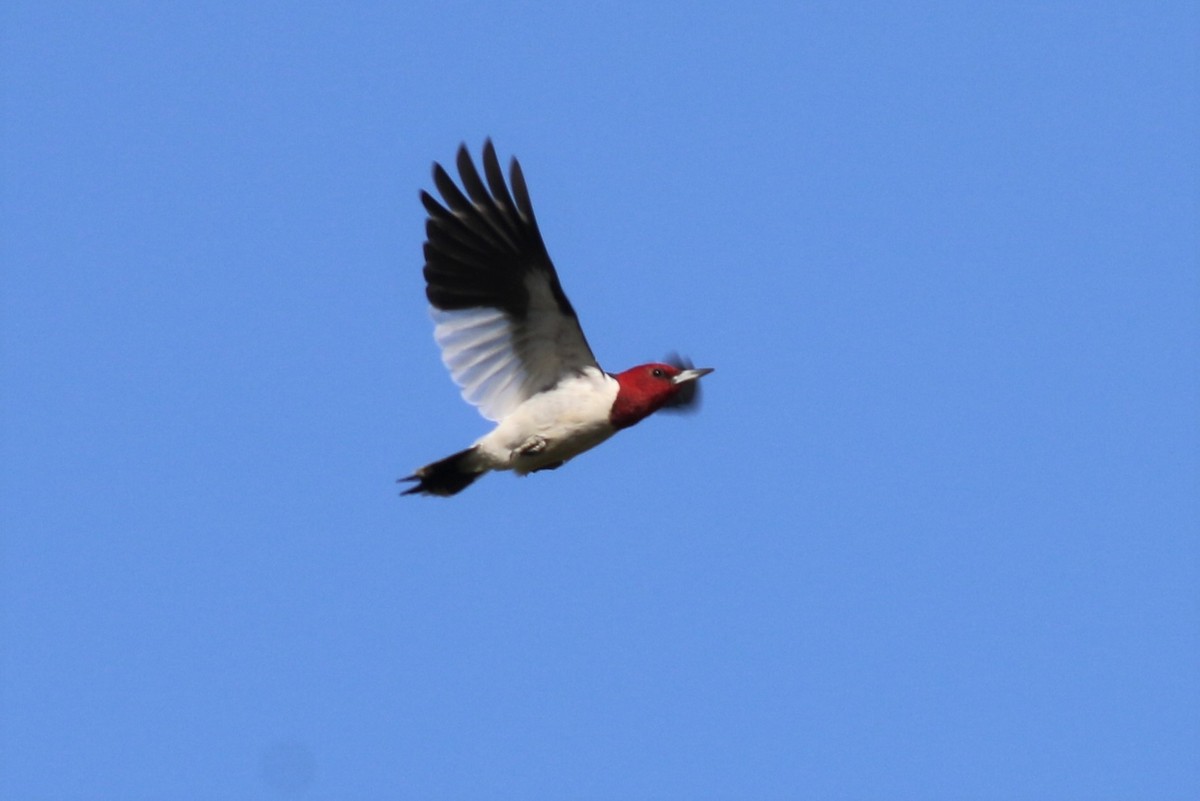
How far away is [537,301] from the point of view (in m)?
13.7

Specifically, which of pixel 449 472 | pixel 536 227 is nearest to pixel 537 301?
pixel 536 227

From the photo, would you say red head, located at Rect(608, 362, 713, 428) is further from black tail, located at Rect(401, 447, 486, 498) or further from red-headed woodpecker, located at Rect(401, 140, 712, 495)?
black tail, located at Rect(401, 447, 486, 498)

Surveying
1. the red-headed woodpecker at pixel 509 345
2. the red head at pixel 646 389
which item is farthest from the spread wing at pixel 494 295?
the red head at pixel 646 389

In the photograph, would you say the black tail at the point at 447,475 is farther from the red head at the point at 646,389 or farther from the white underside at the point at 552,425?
the red head at the point at 646,389

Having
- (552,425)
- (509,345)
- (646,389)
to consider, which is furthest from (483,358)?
(646,389)

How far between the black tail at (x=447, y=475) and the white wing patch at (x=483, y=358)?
1.46 feet

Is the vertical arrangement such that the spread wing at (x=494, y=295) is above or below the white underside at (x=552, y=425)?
above

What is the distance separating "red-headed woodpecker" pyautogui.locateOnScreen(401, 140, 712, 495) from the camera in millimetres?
13477

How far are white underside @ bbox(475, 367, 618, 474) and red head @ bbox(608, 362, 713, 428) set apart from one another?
3.2 inches

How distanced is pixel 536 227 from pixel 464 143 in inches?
33.6

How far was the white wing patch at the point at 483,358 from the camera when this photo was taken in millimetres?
13805

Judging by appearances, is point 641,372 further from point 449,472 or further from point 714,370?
point 449,472

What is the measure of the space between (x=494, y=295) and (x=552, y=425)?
1130mm

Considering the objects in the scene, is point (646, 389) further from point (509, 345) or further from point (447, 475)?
point (447, 475)
